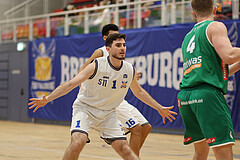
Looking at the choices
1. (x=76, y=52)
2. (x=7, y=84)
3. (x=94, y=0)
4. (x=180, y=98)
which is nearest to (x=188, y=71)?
(x=180, y=98)

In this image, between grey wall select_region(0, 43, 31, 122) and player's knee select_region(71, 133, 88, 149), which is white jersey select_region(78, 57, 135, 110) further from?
grey wall select_region(0, 43, 31, 122)

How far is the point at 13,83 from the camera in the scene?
62.0ft

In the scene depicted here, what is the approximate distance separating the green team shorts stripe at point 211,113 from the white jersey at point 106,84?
151cm

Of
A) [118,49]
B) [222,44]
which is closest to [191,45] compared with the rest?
[222,44]

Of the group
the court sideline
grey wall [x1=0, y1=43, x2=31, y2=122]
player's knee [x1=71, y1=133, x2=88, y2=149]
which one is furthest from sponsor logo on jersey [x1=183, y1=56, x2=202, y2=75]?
grey wall [x1=0, y1=43, x2=31, y2=122]

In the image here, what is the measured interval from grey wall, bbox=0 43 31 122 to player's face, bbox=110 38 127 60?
13.4 m

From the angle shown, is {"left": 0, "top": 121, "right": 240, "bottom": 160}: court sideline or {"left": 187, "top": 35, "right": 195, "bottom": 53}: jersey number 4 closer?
{"left": 187, "top": 35, "right": 195, "bottom": 53}: jersey number 4

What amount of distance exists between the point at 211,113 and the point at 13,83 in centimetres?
1601

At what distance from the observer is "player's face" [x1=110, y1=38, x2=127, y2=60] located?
17.3 ft

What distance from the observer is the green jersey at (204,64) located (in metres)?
3.77

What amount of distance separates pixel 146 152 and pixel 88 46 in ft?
24.3

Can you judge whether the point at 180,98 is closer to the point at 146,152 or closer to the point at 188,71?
the point at 188,71

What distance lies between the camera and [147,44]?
1366cm

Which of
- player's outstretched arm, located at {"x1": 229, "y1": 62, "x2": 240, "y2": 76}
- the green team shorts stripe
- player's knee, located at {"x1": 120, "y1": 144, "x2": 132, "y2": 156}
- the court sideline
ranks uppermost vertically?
player's outstretched arm, located at {"x1": 229, "y1": 62, "x2": 240, "y2": 76}
